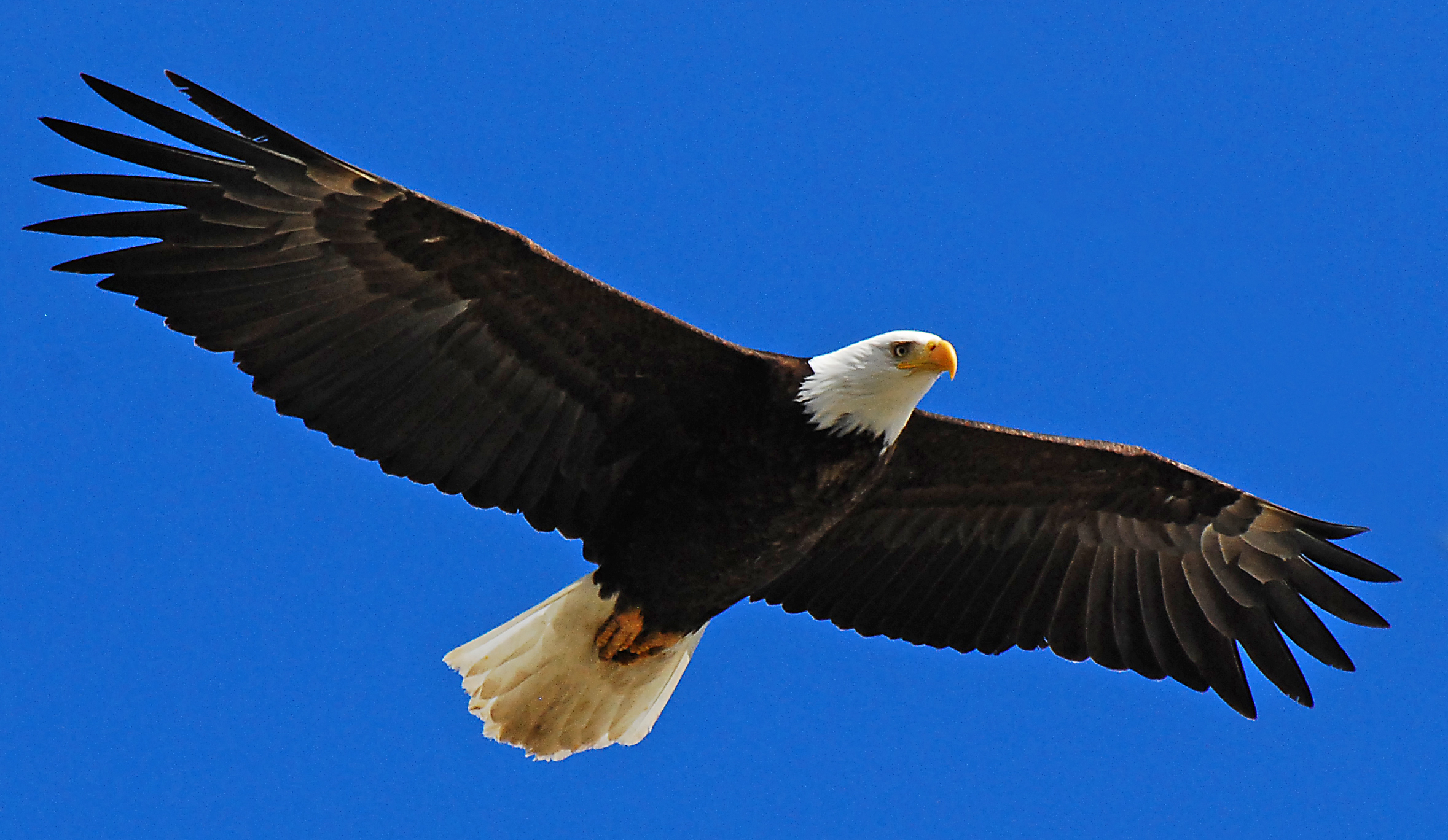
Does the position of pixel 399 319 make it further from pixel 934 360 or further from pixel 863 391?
pixel 934 360

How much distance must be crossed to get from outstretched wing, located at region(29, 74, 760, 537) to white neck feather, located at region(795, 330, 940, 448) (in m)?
0.36

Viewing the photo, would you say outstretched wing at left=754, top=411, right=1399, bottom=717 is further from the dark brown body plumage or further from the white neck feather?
the white neck feather

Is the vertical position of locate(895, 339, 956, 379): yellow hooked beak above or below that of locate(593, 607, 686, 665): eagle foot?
above

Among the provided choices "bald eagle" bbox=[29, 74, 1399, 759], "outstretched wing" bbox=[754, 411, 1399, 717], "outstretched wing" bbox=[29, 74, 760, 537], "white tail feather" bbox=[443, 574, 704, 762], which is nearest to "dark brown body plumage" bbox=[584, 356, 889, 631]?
"bald eagle" bbox=[29, 74, 1399, 759]

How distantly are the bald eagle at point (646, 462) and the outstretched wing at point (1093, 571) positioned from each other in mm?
15

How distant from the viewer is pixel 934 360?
7.35 m

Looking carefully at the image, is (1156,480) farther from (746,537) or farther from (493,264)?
(493,264)

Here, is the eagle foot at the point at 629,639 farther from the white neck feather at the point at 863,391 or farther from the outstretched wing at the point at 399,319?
the white neck feather at the point at 863,391

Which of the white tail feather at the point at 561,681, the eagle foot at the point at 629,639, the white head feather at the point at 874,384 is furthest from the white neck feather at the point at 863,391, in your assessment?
the white tail feather at the point at 561,681

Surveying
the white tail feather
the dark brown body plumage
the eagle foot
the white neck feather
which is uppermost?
the white neck feather

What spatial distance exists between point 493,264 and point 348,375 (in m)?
0.83

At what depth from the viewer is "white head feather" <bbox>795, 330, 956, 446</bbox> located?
24.2 ft

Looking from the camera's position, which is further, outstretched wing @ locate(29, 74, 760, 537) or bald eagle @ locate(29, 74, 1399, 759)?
bald eagle @ locate(29, 74, 1399, 759)

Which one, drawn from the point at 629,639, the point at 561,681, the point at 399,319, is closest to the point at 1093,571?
the point at 629,639
